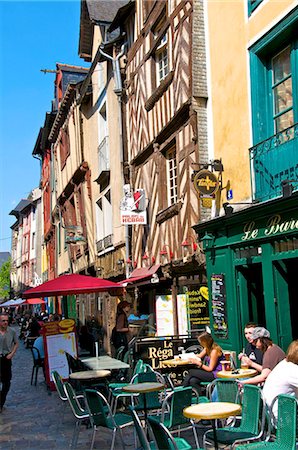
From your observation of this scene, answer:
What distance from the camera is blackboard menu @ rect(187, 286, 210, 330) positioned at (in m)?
9.73

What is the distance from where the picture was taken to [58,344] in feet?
33.7

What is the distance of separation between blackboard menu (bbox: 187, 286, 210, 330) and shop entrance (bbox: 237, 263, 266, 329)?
1620mm

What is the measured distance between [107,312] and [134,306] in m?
2.75

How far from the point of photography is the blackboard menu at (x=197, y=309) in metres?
9.73

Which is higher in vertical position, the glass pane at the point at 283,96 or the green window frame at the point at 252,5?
the green window frame at the point at 252,5

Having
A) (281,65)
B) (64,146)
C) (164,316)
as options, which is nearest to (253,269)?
(281,65)

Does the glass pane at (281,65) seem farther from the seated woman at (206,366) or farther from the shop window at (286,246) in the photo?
the seated woman at (206,366)

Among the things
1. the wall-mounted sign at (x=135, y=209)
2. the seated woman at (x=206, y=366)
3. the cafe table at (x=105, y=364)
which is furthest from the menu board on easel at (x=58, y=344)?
the seated woman at (x=206, y=366)

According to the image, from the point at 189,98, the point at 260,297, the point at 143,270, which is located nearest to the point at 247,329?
the point at 260,297

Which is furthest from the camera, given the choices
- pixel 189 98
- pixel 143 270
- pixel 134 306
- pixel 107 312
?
pixel 107 312

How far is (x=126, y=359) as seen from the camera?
8.35 metres

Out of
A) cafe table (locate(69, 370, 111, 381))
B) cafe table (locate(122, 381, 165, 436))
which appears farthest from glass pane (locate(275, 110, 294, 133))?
cafe table (locate(69, 370, 111, 381))

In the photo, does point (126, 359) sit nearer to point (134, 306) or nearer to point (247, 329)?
point (247, 329)

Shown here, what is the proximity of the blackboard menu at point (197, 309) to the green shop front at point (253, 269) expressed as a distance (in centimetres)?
99
